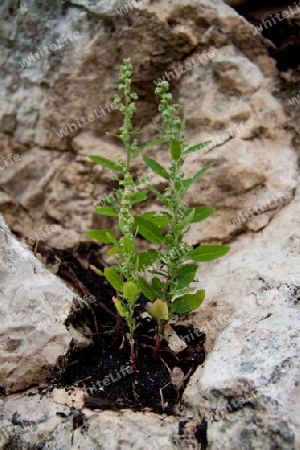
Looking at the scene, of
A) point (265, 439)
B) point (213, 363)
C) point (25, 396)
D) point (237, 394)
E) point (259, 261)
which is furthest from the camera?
point (259, 261)

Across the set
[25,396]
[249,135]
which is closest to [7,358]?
[25,396]

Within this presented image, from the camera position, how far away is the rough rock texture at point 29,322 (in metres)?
2.92

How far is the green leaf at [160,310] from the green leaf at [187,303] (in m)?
0.12

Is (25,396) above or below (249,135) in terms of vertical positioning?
below

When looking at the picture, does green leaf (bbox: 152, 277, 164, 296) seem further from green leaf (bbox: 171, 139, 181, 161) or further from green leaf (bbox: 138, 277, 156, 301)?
green leaf (bbox: 171, 139, 181, 161)

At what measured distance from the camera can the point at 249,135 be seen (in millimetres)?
3971

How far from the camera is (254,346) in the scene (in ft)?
8.59

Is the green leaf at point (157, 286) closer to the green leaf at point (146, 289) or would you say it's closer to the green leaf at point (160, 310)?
the green leaf at point (146, 289)

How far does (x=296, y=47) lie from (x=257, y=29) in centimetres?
42

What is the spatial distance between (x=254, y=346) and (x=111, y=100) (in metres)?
2.64

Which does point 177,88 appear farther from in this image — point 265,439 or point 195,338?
point 265,439

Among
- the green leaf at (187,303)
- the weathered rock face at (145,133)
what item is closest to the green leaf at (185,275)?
the green leaf at (187,303)

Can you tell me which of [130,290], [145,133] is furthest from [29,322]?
[145,133]

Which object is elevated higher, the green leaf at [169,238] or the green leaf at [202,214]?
the green leaf at [202,214]
